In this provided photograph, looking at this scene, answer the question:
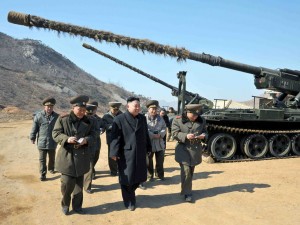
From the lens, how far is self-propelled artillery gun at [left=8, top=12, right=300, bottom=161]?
33.0 feet

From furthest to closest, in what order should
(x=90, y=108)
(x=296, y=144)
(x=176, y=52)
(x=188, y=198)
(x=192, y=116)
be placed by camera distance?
(x=296, y=144) < (x=176, y=52) < (x=90, y=108) < (x=192, y=116) < (x=188, y=198)

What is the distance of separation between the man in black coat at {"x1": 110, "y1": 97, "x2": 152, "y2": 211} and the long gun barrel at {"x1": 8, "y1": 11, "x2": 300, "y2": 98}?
1.67 meters

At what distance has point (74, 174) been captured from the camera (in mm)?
5105

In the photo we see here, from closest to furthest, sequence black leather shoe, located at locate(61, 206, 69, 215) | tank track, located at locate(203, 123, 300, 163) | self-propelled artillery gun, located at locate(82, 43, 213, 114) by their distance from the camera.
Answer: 1. black leather shoe, located at locate(61, 206, 69, 215)
2. tank track, located at locate(203, 123, 300, 163)
3. self-propelled artillery gun, located at locate(82, 43, 213, 114)

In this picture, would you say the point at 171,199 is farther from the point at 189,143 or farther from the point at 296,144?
the point at 296,144

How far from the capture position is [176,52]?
870 cm

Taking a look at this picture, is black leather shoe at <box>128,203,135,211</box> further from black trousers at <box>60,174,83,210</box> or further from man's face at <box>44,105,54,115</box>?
man's face at <box>44,105,54,115</box>

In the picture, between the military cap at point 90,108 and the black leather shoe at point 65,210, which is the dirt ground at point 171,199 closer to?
the black leather shoe at point 65,210

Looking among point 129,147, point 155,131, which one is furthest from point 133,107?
point 155,131

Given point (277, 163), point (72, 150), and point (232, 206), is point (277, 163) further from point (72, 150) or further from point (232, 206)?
point (72, 150)

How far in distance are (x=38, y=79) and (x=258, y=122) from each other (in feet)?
136

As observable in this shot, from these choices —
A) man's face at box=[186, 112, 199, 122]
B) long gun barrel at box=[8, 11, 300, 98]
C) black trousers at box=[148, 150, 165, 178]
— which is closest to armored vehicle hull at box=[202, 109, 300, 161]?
long gun barrel at box=[8, 11, 300, 98]

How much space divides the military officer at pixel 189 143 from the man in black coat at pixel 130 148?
834 mm

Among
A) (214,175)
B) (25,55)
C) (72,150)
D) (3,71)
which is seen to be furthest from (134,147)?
(25,55)
